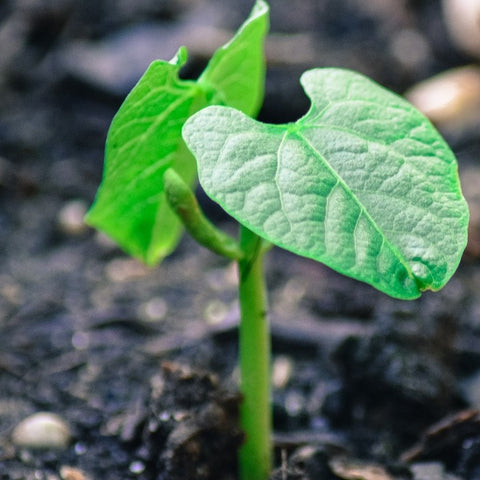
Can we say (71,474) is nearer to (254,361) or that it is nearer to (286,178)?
(254,361)

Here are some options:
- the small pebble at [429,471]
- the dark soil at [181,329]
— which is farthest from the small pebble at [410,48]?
the small pebble at [429,471]

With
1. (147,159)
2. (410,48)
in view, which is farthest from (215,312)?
(410,48)

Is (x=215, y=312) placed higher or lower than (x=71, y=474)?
higher

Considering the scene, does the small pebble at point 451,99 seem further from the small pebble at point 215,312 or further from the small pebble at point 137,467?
the small pebble at point 137,467

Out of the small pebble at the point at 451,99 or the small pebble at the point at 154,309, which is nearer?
the small pebble at the point at 154,309

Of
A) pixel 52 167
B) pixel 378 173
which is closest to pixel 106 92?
pixel 52 167

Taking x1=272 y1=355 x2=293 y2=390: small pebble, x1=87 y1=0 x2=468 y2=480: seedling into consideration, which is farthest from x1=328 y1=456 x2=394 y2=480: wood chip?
x1=272 y1=355 x2=293 y2=390: small pebble

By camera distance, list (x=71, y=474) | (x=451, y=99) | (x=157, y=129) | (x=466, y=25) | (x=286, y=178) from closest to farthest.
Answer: (x=286, y=178) < (x=157, y=129) < (x=71, y=474) < (x=451, y=99) < (x=466, y=25)

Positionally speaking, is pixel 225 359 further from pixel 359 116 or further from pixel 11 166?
pixel 11 166
